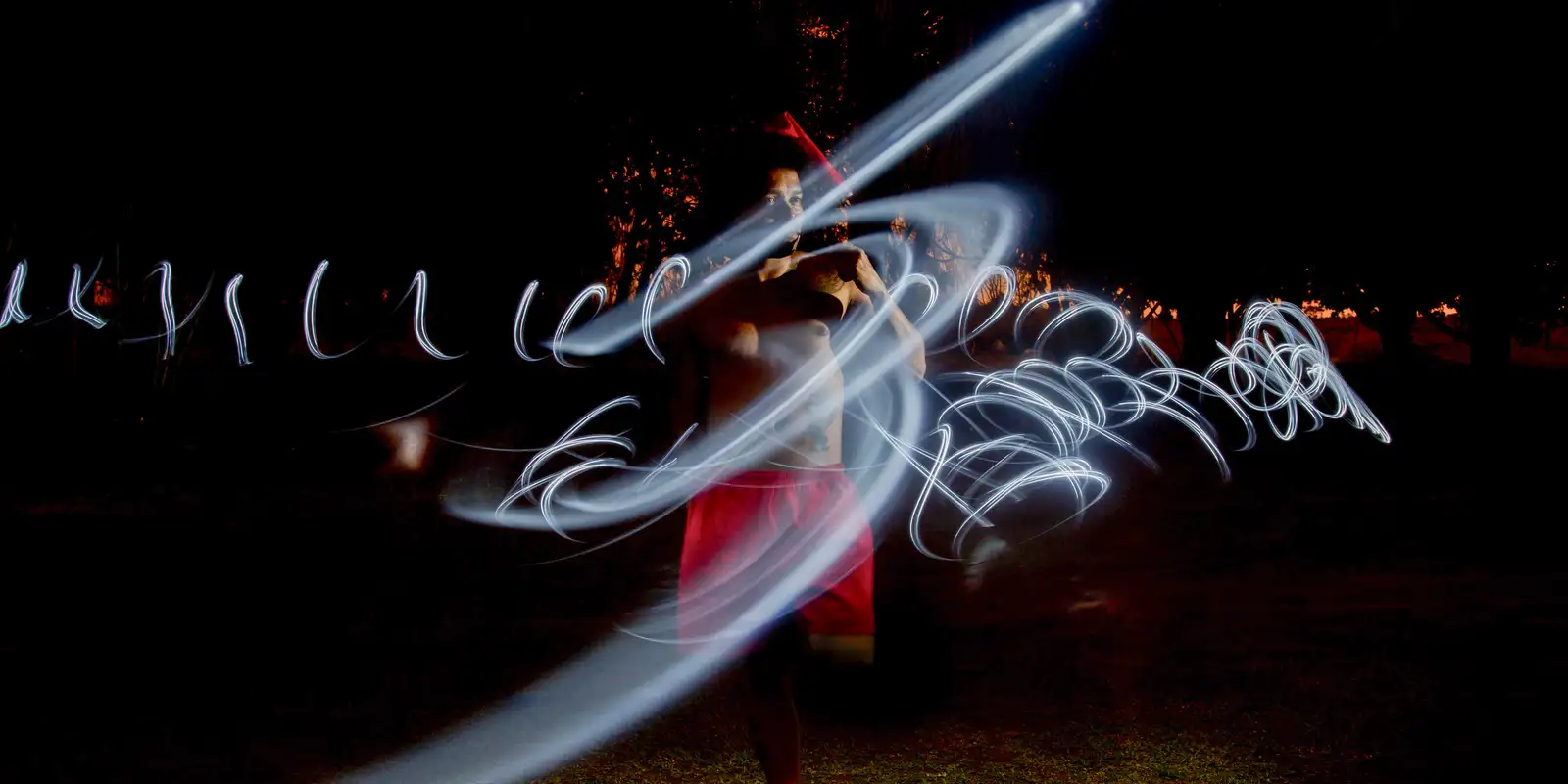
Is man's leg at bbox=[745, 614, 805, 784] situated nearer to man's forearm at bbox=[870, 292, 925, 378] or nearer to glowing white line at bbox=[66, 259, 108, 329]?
man's forearm at bbox=[870, 292, 925, 378]

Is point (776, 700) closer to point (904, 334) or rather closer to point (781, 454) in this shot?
point (781, 454)

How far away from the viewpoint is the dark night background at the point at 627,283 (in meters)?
6.15

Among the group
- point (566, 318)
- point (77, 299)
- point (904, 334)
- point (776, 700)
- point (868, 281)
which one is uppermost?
point (77, 299)

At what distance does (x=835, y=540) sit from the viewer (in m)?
3.94

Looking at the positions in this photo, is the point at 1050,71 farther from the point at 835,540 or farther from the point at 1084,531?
the point at 835,540

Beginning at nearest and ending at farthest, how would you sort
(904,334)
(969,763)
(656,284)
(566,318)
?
1. (904,334)
2. (969,763)
3. (656,284)
4. (566,318)

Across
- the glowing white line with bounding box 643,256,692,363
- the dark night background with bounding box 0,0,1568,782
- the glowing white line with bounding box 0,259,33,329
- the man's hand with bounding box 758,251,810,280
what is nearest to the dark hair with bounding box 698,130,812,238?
the man's hand with bounding box 758,251,810,280

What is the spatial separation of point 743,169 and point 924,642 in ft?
13.7

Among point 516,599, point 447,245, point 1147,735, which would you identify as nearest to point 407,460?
point 447,245

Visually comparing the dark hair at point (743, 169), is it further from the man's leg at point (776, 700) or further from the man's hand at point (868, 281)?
the man's leg at point (776, 700)

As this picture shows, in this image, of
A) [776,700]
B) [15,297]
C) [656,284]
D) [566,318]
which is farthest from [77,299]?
[776,700]

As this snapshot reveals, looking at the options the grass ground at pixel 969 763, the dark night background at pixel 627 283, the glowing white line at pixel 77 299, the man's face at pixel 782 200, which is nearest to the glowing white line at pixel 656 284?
the man's face at pixel 782 200

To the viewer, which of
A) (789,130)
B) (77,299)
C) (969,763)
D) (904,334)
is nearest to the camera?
(789,130)

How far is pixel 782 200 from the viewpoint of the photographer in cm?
387
